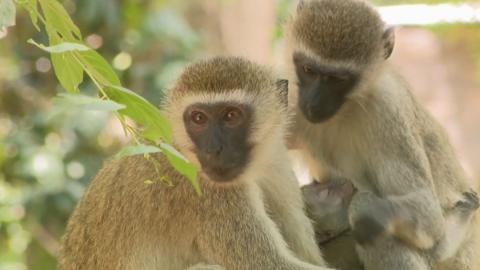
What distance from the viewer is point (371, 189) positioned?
5023 millimetres

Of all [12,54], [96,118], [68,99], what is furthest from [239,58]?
[12,54]

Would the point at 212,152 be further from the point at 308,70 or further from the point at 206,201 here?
the point at 308,70

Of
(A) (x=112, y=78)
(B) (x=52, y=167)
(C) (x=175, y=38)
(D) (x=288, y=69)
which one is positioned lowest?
(B) (x=52, y=167)

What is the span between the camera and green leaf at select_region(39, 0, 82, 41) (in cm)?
231

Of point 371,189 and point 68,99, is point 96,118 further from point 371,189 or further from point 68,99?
point 68,99

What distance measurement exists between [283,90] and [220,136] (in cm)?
61

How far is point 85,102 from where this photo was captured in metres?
2.04

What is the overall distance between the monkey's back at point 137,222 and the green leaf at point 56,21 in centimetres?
178

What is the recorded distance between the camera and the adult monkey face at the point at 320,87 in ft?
15.8

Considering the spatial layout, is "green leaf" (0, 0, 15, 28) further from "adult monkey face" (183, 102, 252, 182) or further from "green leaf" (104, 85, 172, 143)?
"adult monkey face" (183, 102, 252, 182)

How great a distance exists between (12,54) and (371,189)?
18.2ft

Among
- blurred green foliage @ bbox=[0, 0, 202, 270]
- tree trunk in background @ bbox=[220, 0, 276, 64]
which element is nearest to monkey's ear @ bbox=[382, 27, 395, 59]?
blurred green foliage @ bbox=[0, 0, 202, 270]

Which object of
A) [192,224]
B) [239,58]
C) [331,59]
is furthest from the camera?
[331,59]

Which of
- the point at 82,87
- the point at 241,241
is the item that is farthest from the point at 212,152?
the point at 82,87
